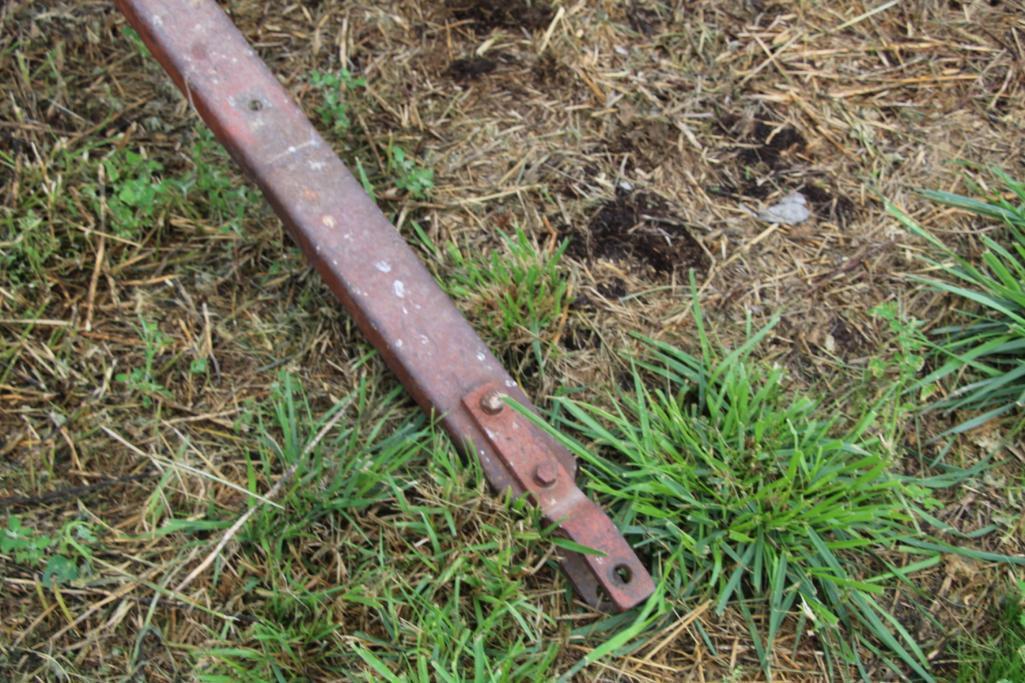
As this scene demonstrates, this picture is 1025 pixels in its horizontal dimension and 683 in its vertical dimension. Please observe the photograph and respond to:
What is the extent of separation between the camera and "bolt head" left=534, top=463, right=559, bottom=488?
1.80 metres

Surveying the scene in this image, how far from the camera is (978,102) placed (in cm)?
239

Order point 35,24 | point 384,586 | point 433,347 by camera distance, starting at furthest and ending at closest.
Answer: point 35,24 → point 433,347 → point 384,586

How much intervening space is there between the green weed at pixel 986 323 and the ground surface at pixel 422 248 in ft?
0.20

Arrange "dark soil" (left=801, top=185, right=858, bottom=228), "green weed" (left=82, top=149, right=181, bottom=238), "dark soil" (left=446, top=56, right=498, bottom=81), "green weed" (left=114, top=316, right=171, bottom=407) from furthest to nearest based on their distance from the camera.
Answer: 1. "dark soil" (left=446, top=56, right=498, bottom=81)
2. "dark soil" (left=801, top=185, right=858, bottom=228)
3. "green weed" (left=82, top=149, right=181, bottom=238)
4. "green weed" (left=114, top=316, right=171, bottom=407)

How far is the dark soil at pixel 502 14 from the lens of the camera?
241 cm

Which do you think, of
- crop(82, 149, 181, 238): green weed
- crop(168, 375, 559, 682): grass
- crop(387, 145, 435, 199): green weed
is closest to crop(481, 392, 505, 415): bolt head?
crop(168, 375, 559, 682): grass

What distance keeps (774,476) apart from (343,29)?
1.48m

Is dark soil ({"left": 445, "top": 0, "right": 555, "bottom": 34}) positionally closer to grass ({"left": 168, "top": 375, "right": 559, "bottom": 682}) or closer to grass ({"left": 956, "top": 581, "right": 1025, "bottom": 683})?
grass ({"left": 168, "top": 375, "right": 559, "bottom": 682})

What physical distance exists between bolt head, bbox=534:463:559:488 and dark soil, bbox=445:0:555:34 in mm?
1179

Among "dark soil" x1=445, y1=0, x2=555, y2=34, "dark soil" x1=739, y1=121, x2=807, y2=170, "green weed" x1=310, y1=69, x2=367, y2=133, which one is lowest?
"dark soil" x1=739, y1=121, x2=807, y2=170

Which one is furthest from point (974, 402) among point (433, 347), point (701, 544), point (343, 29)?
point (343, 29)

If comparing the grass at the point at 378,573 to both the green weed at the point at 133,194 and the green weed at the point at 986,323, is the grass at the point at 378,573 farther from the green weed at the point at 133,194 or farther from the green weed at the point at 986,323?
the green weed at the point at 986,323

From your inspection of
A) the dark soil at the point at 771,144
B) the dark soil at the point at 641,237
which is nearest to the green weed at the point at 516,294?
the dark soil at the point at 641,237

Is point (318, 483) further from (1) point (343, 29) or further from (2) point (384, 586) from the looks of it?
(1) point (343, 29)
